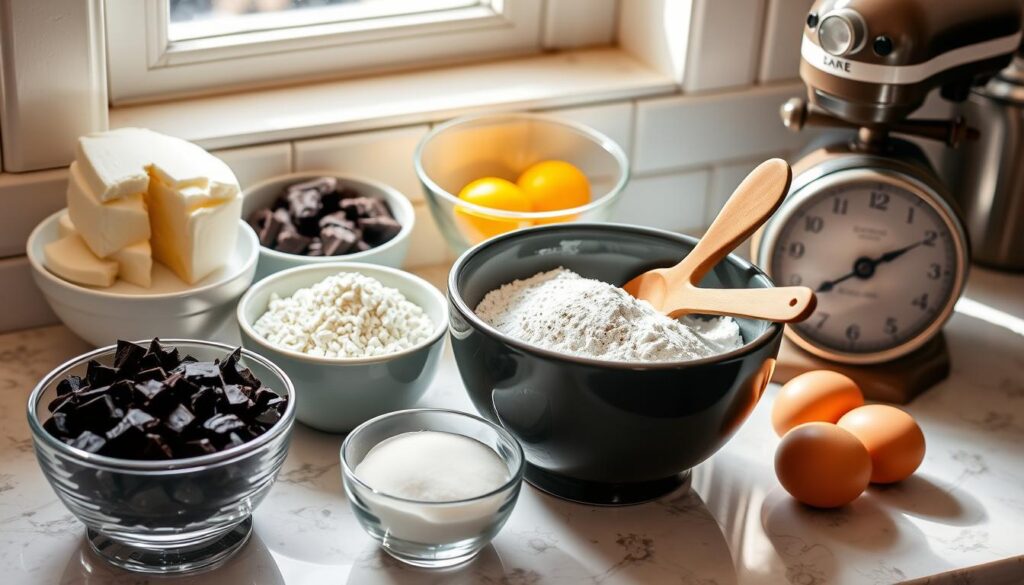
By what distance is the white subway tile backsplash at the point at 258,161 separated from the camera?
1.39 m

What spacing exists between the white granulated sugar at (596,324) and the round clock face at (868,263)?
0.61 ft

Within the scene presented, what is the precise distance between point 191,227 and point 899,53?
0.71m

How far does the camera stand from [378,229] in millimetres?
1370

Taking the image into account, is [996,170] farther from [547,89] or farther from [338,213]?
[338,213]

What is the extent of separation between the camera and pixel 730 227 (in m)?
1.15

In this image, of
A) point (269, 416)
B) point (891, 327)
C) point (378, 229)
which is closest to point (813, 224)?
point (891, 327)

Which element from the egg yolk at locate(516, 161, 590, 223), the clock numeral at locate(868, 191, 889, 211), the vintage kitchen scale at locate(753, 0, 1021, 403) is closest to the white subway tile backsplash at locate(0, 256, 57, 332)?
the egg yolk at locate(516, 161, 590, 223)

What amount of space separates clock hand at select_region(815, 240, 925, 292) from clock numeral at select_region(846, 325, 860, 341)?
1.9 inches

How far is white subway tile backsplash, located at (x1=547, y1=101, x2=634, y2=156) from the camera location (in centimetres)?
153

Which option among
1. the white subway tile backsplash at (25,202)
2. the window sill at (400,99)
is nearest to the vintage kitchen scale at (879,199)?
the window sill at (400,99)

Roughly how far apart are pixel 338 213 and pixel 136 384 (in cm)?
43

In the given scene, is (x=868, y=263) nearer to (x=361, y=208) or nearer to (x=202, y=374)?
(x=361, y=208)

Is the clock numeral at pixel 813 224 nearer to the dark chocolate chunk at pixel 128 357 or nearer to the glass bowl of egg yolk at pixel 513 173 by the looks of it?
the glass bowl of egg yolk at pixel 513 173

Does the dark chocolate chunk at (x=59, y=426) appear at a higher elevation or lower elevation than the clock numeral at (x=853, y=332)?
higher
